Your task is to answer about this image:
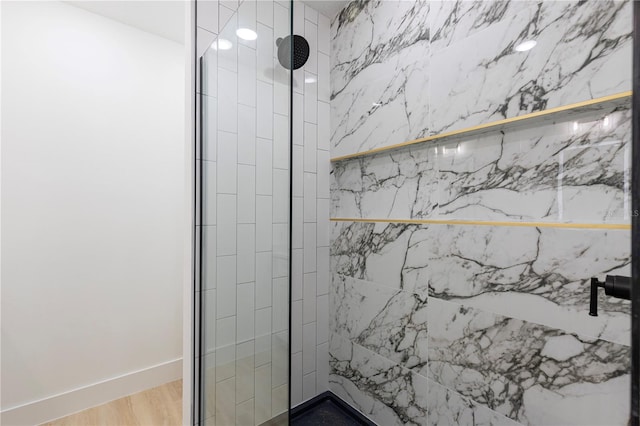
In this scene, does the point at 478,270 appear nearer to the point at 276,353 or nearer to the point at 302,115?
the point at 276,353

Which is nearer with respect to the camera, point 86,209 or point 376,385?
point 376,385

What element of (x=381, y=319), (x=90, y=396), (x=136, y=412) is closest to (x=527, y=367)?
(x=381, y=319)

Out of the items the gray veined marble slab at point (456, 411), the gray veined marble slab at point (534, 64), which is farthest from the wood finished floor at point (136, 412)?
the gray veined marble slab at point (534, 64)

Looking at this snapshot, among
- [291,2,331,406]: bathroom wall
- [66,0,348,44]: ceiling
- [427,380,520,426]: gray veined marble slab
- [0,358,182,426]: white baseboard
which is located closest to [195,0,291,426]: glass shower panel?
[291,2,331,406]: bathroom wall

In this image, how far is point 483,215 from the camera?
1.19 meters

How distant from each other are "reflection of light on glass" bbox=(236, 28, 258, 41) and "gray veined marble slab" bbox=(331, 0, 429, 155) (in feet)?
2.64

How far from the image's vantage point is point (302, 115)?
1765mm

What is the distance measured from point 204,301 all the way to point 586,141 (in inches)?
57.7

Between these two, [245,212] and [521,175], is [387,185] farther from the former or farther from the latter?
[245,212]

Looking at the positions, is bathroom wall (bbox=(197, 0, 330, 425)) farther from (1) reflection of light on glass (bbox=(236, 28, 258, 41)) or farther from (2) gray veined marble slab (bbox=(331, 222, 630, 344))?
(2) gray veined marble slab (bbox=(331, 222, 630, 344))

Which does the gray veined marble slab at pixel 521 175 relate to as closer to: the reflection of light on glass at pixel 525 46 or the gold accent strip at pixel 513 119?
the gold accent strip at pixel 513 119

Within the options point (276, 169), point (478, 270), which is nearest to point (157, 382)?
point (276, 169)

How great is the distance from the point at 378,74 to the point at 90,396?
8.05ft

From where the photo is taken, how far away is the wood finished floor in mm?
1686
